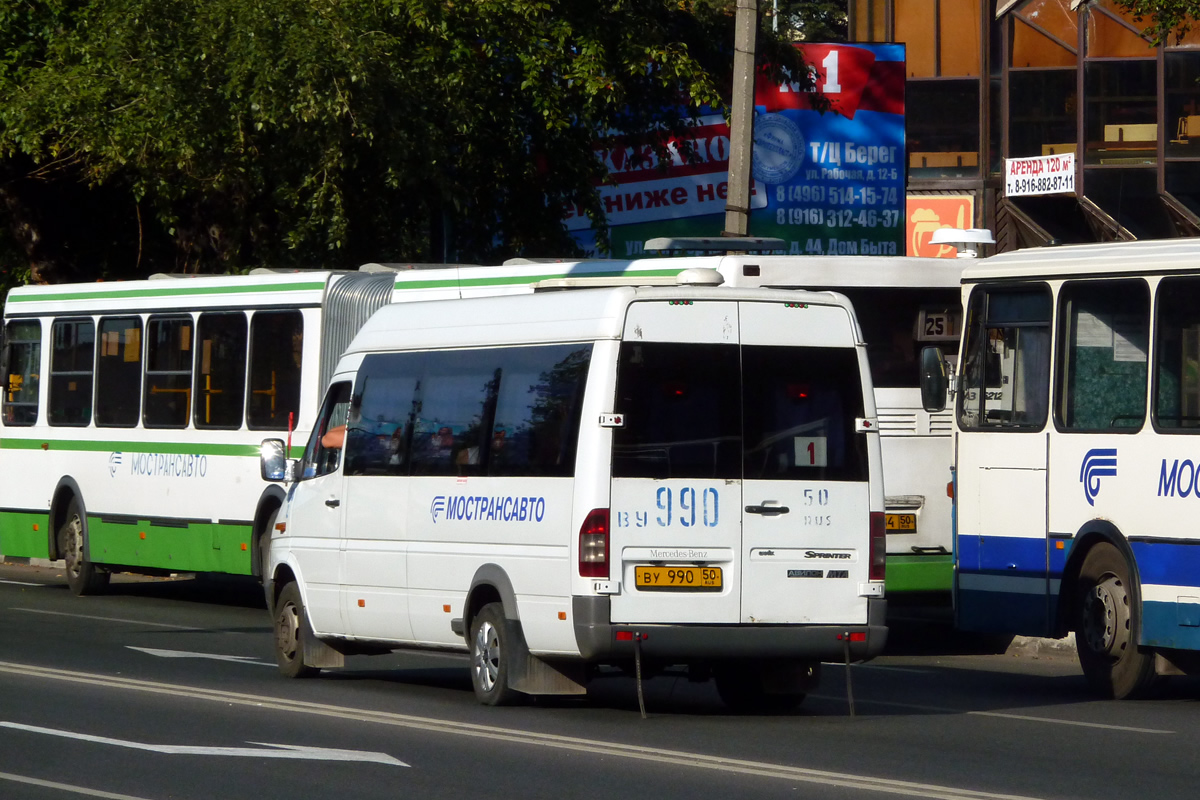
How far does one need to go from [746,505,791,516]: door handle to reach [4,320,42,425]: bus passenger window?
42.4 feet

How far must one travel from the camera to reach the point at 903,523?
15.6 m

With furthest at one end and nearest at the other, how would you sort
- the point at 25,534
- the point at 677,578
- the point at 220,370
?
the point at 25,534 < the point at 220,370 < the point at 677,578

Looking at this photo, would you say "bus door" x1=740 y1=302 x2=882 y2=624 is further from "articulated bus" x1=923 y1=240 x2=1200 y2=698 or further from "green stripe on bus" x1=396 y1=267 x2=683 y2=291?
"green stripe on bus" x1=396 y1=267 x2=683 y2=291

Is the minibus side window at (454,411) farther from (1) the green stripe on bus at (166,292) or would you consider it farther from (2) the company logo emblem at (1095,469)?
(1) the green stripe on bus at (166,292)

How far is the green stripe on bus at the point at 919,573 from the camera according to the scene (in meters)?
15.5

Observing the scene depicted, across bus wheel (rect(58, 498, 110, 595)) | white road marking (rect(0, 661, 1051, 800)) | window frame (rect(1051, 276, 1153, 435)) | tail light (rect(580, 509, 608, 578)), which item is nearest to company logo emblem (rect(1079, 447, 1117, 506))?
window frame (rect(1051, 276, 1153, 435))

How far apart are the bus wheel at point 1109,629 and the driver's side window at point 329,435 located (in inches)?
189

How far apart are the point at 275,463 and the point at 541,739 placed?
3.84 meters

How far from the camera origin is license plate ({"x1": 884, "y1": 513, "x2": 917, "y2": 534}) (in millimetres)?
15539

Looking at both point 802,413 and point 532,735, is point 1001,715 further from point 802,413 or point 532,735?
point 532,735

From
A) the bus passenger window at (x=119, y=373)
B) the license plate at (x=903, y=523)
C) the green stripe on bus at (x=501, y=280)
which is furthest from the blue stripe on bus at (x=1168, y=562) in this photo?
the bus passenger window at (x=119, y=373)

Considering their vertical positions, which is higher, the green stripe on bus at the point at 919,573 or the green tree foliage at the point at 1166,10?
the green tree foliage at the point at 1166,10

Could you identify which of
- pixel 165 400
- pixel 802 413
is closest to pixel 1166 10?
pixel 802 413

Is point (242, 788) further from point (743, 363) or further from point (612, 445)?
point (743, 363)
